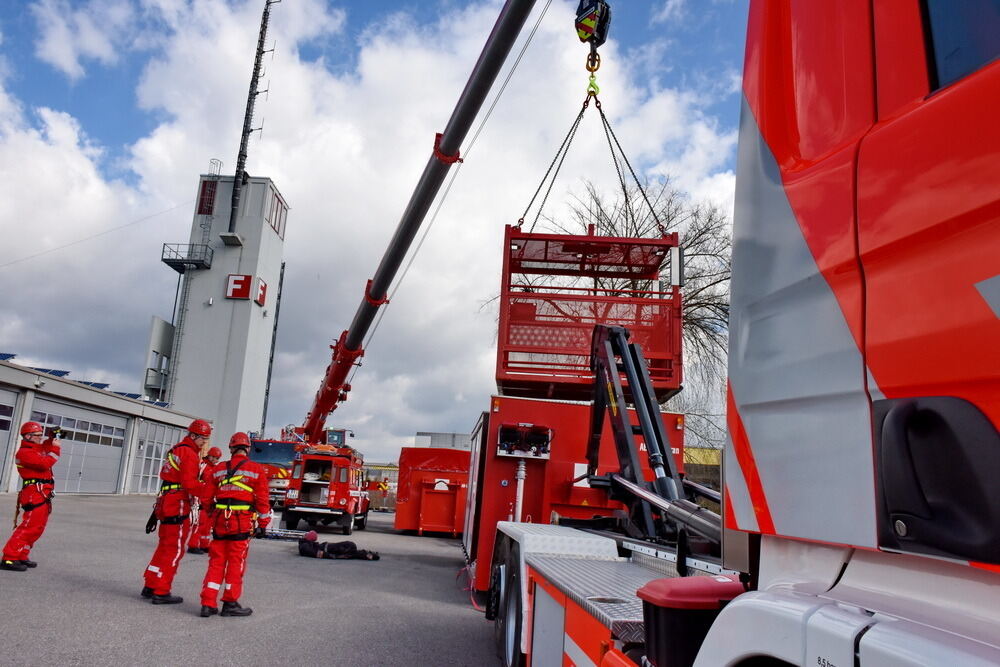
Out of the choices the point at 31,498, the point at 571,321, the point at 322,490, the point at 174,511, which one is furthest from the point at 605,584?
the point at 322,490

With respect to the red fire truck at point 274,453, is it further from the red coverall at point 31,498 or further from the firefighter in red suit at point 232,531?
the firefighter in red suit at point 232,531

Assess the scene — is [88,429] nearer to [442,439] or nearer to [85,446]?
[85,446]

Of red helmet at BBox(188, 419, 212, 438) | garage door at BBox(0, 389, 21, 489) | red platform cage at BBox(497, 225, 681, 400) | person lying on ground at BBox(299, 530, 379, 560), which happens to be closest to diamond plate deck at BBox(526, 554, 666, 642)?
red platform cage at BBox(497, 225, 681, 400)

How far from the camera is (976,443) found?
114 cm

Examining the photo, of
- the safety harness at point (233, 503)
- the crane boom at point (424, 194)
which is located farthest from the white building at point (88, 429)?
the safety harness at point (233, 503)

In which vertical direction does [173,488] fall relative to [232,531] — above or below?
above

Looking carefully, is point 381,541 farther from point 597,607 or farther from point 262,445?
point 597,607

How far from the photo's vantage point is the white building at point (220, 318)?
3978 cm

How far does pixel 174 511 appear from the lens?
25.4ft

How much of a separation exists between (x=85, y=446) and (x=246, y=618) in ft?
75.9

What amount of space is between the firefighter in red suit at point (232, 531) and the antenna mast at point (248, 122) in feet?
123

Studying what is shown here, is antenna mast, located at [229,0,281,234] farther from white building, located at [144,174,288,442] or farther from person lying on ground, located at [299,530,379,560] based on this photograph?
person lying on ground, located at [299,530,379,560]

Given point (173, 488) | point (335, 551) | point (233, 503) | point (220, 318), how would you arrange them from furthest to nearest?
point (220, 318)
point (335, 551)
point (173, 488)
point (233, 503)

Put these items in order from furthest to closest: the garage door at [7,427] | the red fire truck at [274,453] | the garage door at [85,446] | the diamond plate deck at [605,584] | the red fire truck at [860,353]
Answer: the garage door at [85,446], the red fire truck at [274,453], the garage door at [7,427], the diamond plate deck at [605,584], the red fire truck at [860,353]
